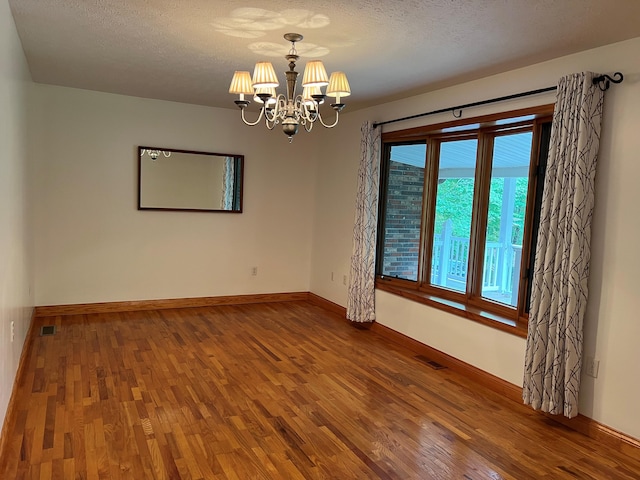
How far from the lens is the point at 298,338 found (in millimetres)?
4660

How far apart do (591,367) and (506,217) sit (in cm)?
132

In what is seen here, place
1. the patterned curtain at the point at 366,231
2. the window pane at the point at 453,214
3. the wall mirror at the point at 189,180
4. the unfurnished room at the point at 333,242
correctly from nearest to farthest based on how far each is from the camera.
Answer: the unfurnished room at the point at 333,242
the window pane at the point at 453,214
the patterned curtain at the point at 366,231
the wall mirror at the point at 189,180

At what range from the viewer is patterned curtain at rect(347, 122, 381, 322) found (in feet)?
15.9

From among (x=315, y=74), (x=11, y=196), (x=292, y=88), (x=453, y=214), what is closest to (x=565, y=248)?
(x=453, y=214)

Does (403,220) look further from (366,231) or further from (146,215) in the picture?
(146,215)

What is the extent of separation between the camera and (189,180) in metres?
5.51

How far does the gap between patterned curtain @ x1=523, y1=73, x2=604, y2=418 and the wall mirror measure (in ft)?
12.3

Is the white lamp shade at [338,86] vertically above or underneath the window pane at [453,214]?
above

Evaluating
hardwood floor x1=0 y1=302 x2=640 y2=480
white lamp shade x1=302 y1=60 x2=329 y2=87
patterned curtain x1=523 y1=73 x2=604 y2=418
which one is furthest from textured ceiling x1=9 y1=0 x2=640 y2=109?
hardwood floor x1=0 y1=302 x2=640 y2=480

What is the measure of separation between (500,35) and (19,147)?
3.25 m

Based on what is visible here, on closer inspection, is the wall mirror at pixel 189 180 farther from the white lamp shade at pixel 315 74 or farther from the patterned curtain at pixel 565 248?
the patterned curtain at pixel 565 248

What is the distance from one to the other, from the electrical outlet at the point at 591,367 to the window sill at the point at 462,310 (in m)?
0.47

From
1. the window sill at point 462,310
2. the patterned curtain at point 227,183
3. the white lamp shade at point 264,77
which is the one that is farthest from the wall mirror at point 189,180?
the white lamp shade at point 264,77

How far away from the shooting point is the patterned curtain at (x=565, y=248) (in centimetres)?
286
